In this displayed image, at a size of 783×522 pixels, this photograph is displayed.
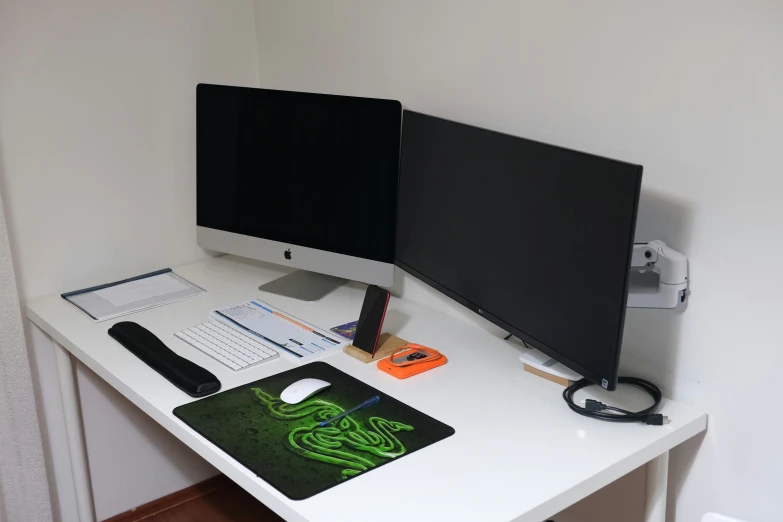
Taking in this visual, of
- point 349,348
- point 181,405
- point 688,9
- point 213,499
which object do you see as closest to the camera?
point 688,9

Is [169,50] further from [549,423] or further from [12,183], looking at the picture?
[549,423]

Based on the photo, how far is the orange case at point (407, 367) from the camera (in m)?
1.63

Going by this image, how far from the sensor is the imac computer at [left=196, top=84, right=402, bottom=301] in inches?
73.4

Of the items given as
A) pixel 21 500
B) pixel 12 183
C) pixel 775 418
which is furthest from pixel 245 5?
pixel 775 418

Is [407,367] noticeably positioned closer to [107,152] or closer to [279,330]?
[279,330]

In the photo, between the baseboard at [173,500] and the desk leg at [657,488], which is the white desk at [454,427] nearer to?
the desk leg at [657,488]

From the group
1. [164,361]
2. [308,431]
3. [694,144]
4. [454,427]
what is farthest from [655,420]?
[164,361]

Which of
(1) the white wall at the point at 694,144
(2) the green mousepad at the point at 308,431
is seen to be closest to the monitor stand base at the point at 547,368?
(1) the white wall at the point at 694,144

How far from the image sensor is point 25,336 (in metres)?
2.13

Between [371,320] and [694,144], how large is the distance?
2.36 ft

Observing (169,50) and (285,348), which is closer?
(285,348)

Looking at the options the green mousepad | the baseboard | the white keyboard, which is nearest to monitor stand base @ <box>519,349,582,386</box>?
the green mousepad

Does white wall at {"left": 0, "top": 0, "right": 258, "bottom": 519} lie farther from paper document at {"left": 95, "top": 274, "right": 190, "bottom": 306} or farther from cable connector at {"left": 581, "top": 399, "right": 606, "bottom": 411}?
cable connector at {"left": 581, "top": 399, "right": 606, "bottom": 411}

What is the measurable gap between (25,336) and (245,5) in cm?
110
